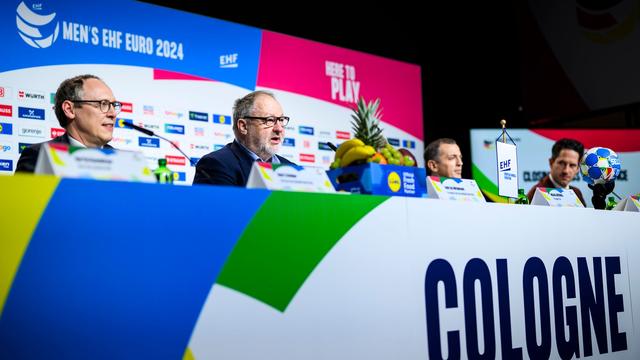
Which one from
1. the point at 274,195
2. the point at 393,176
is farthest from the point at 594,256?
the point at 274,195

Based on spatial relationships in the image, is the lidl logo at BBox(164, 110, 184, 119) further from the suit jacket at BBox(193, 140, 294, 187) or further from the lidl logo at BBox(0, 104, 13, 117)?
the suit jacket at BBox(193, 140, 294, 187)

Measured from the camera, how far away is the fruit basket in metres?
2.09

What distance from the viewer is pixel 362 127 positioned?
2334mm

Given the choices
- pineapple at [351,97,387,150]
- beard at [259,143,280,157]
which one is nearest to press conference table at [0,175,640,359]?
pineapple at [351,97,387,150]

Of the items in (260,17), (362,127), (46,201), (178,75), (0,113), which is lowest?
(46,201)

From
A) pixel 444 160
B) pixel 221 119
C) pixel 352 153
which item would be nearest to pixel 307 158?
pixel 221 119

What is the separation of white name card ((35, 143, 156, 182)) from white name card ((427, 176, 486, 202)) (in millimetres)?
1029

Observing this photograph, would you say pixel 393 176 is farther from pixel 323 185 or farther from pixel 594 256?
pixel 594 256

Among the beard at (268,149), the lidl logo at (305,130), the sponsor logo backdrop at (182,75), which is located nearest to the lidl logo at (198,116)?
the sponsor logo backdrop at (182,75)

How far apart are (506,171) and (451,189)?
44 cm

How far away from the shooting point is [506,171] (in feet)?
8.99

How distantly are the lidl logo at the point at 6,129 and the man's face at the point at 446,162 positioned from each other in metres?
2.40

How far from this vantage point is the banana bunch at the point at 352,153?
85.1 inches

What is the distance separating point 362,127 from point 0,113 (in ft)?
8.29
